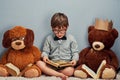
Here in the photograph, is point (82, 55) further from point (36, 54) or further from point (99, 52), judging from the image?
point (36, 54)

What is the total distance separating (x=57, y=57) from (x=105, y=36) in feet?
1.27

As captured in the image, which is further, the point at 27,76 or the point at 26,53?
the point at 26,53

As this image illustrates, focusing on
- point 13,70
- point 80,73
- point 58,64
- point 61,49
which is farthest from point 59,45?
point 13,70

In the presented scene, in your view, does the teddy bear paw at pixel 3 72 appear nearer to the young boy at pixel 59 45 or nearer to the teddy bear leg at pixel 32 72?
the teddy bear leg at pixel 32 72

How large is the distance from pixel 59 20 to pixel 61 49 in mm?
224

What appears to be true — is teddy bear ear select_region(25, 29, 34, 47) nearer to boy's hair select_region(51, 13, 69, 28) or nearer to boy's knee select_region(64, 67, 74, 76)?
boy's hair select_region(51, 13, 69, 28)

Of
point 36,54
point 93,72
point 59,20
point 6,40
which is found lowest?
point 93,72

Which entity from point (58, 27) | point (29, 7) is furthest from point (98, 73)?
point (29, 7)

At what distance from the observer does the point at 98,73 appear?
5.75 ft

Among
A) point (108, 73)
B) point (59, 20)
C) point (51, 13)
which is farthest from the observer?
point (51, 13)

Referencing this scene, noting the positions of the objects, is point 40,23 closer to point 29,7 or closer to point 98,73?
point 29,7

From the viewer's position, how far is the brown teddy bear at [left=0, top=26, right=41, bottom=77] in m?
1.81

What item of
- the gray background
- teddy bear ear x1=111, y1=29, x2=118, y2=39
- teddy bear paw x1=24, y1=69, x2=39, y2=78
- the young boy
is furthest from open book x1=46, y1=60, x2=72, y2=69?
teddy bear ear x1=111, y1=29, x2=118, y2=39

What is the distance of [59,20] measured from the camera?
5.92 feet
